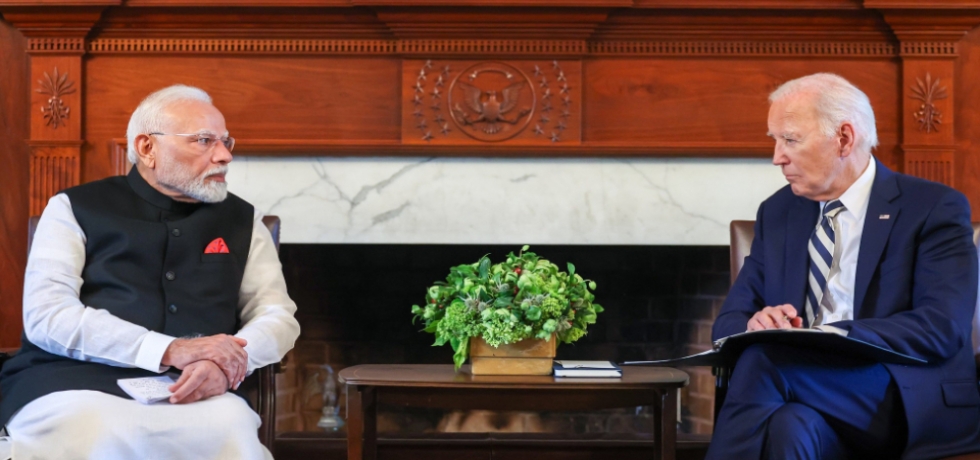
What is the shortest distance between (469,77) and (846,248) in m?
1.44

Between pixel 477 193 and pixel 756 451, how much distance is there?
1642mm

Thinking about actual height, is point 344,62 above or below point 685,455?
above

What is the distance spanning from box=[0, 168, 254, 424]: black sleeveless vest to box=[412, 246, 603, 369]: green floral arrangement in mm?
498

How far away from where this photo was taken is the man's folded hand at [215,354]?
2.09 m

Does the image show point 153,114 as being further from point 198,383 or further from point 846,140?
point 846,140

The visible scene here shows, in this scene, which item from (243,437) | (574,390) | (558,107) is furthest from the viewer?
(558,107)

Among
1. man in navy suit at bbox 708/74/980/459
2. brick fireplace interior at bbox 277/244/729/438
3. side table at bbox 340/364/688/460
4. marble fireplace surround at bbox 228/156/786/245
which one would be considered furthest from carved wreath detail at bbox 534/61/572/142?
side table at bbox 340/364/688/460

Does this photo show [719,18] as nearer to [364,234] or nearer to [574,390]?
[364,234]

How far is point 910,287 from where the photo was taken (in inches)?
85.0

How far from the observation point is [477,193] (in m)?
3.36

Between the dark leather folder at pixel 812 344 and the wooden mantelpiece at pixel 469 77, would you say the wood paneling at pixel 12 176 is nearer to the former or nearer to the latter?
the wooden mantelpiece at pixel 469 77

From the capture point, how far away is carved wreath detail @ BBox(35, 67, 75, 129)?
3.30 m

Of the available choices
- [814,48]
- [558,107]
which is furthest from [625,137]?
[814,48]

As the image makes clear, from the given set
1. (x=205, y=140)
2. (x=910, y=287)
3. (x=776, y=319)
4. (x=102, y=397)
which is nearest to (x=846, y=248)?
(x=910, y=287)
